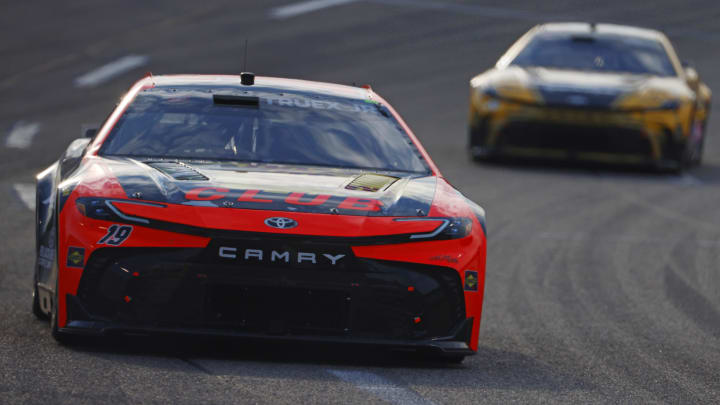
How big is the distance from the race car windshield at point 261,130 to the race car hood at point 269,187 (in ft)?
0.65

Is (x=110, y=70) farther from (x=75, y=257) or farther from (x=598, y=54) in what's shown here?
(x=75, y=257)

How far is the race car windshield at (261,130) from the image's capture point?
6.54m

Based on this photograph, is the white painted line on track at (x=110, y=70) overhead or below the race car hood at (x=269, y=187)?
below

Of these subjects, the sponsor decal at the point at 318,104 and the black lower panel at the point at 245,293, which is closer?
the black lower panel at the point at 245,293

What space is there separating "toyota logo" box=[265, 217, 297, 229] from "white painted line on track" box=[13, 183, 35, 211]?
511 cm

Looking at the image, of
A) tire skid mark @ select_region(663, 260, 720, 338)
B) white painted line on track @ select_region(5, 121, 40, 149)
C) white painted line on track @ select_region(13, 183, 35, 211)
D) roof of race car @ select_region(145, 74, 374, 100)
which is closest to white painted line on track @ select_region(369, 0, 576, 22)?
white painted line on track @ select_region(5, 121, 40, 149)

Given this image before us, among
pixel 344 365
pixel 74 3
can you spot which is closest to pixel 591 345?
pixel 344 365

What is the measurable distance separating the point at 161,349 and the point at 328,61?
1526cm

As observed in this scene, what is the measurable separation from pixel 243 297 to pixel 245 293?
0.02 metres

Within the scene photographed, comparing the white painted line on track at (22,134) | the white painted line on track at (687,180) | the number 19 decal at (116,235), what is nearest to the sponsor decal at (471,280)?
the number 19 decal at (116,235)

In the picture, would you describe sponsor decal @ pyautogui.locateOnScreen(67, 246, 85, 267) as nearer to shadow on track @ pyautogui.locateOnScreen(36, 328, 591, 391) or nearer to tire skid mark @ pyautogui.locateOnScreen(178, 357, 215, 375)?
shadow on track @ pyautogui.locateOnScreen(36, 328, 591, 391)

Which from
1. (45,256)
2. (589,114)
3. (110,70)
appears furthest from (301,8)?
(45,256)

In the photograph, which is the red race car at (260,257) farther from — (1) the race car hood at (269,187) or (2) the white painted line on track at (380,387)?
(2) the white painted line on track at (380,387)

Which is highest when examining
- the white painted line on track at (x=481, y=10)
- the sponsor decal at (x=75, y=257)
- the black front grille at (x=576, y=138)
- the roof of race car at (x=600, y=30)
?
the sponsor decal at (x=75, y=257)
